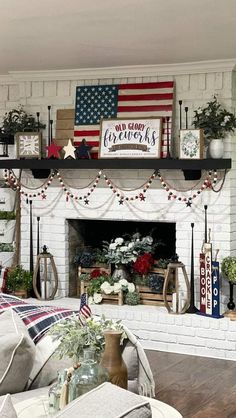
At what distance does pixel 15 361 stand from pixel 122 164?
3709mm

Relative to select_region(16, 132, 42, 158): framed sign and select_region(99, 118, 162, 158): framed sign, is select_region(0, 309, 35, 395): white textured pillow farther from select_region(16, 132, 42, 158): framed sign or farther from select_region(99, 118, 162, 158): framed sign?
select_region(16, 132, 42, 158): framed sign

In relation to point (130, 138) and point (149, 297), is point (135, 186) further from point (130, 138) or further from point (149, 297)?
point (149, 297)

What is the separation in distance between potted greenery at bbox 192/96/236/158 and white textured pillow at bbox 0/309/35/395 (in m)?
3.51

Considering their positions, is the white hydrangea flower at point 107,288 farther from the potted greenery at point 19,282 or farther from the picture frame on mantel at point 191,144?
the picture frame on mantel at point 191,144

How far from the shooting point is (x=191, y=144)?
618cm

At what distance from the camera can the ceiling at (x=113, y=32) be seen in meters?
4.04

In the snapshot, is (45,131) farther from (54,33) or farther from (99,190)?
(54,33)

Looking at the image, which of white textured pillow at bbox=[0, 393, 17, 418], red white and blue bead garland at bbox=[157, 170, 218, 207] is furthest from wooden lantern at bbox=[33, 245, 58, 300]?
white textured pillow at bbox=[0, 393, 17, 418]

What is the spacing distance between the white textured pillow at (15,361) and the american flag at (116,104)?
3711 millimetres

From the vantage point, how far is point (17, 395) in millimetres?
2945

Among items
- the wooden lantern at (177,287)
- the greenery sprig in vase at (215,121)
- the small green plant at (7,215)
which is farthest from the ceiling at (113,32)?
the wooden lantern at (177,287)

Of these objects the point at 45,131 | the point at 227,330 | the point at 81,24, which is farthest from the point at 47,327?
the point at 45,131

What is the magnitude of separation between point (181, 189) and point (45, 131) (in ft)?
5.12

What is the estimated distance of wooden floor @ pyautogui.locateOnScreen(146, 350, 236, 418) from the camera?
15.1ft
